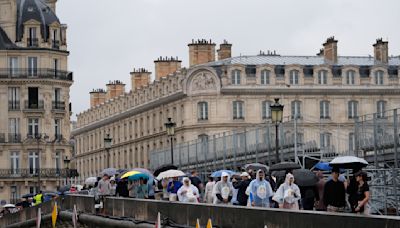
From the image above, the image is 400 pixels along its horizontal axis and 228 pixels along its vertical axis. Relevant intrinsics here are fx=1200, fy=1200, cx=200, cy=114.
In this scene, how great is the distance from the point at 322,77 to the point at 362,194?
74.7 meters

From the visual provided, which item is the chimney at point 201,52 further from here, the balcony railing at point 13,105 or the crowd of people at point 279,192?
the crowd of people at point 279,192

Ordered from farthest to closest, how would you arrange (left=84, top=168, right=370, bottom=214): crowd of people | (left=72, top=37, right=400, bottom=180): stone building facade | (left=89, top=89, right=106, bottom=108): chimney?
(left=89, top=89, right=106, bottom=108): chimney < (left=72, top=37, right=400, bottom=180): stone building facade < (left=84, top=168, right=370, bottom=214): crowd of people

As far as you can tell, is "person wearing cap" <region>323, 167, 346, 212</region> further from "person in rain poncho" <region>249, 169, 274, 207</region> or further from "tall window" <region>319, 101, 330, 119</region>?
"tall window" <region>319, 101, 330, 119</region>

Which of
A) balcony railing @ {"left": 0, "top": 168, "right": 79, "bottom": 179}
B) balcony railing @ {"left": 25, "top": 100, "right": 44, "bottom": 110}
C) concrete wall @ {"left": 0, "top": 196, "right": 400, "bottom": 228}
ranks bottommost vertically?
concrete wall @ {"left": 0, "top": 196, "right": 400, "bottom": 228}

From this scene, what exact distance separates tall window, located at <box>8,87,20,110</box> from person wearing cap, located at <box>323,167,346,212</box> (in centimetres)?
7303

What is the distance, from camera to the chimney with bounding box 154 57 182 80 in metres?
108

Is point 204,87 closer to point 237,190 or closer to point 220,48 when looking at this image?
point 220,48

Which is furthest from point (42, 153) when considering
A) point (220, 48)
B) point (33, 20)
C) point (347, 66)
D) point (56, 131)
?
point (347, 66)

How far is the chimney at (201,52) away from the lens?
97.9m

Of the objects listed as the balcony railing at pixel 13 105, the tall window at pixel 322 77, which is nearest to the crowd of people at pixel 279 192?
the balcony railing at pixel 13 105

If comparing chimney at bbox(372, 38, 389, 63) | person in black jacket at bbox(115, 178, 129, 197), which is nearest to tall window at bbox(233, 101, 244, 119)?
chimney at bbox(372, 38, 389, 63)

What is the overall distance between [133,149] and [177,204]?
3468 inches

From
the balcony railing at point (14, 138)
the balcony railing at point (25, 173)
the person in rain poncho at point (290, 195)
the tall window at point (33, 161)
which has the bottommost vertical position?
the person in rain poncho at point (290, 195)

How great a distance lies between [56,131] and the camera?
9594cm
